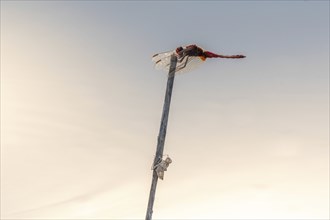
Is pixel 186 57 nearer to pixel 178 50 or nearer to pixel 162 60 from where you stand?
pixel 178 50

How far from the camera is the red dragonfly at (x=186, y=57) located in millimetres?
13680

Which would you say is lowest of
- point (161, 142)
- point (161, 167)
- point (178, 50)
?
point (161, 167)

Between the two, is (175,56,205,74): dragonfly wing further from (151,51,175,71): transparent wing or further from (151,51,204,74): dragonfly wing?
(151,51,175,71): transparent wing

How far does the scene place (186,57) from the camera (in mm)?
13789

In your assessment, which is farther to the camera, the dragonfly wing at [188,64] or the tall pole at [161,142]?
the dragonfly wing at [188,64]

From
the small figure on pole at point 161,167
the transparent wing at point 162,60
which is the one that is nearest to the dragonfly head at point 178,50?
the transparent wing at point 162,60

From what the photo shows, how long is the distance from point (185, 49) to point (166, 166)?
12.3ft

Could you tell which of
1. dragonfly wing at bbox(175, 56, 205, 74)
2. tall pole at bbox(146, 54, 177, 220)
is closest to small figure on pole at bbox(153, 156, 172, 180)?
tall pole at bbox(146, 54, 177, 220)

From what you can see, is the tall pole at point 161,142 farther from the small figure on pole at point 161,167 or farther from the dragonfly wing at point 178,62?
the dragonfly wing at point 178,62

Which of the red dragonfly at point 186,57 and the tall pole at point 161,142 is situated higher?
the red dragonfly at point 186,57

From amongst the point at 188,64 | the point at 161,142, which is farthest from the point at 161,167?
the point at 188,64

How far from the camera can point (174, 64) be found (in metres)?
13.8

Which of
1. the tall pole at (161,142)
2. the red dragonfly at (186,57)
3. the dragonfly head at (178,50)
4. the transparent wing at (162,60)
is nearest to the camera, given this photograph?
the tall pole at (161,142)

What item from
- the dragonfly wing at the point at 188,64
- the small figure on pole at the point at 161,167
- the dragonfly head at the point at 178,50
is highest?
the dragonfly head at the point at 178,50
